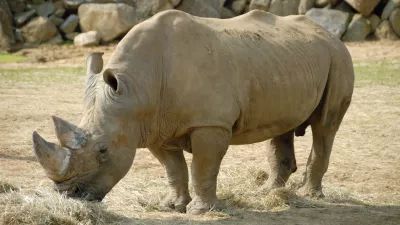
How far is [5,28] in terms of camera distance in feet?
80.0

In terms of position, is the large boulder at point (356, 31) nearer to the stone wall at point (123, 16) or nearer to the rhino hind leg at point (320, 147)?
the stone wall at point (123, 16)

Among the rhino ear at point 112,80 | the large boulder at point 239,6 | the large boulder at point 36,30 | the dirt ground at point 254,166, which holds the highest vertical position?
the rhino ear at point 112,80

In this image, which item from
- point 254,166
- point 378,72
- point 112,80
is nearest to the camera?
point 112,80

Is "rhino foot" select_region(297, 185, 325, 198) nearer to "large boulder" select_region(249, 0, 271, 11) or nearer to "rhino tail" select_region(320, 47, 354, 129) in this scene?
"rhino tail" select_region(320, 47, 354, 129)

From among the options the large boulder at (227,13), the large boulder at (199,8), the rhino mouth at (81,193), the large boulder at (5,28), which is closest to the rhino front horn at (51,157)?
the rhino mouth at (81,193)

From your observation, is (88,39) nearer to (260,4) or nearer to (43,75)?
(43,75)

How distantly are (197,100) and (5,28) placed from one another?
18.4 meters

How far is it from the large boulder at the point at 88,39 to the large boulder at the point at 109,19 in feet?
1.01

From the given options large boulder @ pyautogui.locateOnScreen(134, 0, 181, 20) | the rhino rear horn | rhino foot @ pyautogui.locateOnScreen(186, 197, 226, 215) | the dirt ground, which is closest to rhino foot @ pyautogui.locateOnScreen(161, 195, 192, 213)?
the dirt ground

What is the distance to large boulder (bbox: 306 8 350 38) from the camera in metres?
25.1

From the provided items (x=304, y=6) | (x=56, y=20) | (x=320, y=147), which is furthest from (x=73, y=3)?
(x=320, y=147)

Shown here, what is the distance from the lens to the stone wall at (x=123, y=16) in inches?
970

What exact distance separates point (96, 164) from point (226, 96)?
1.40m

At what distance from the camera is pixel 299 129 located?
9.04m
